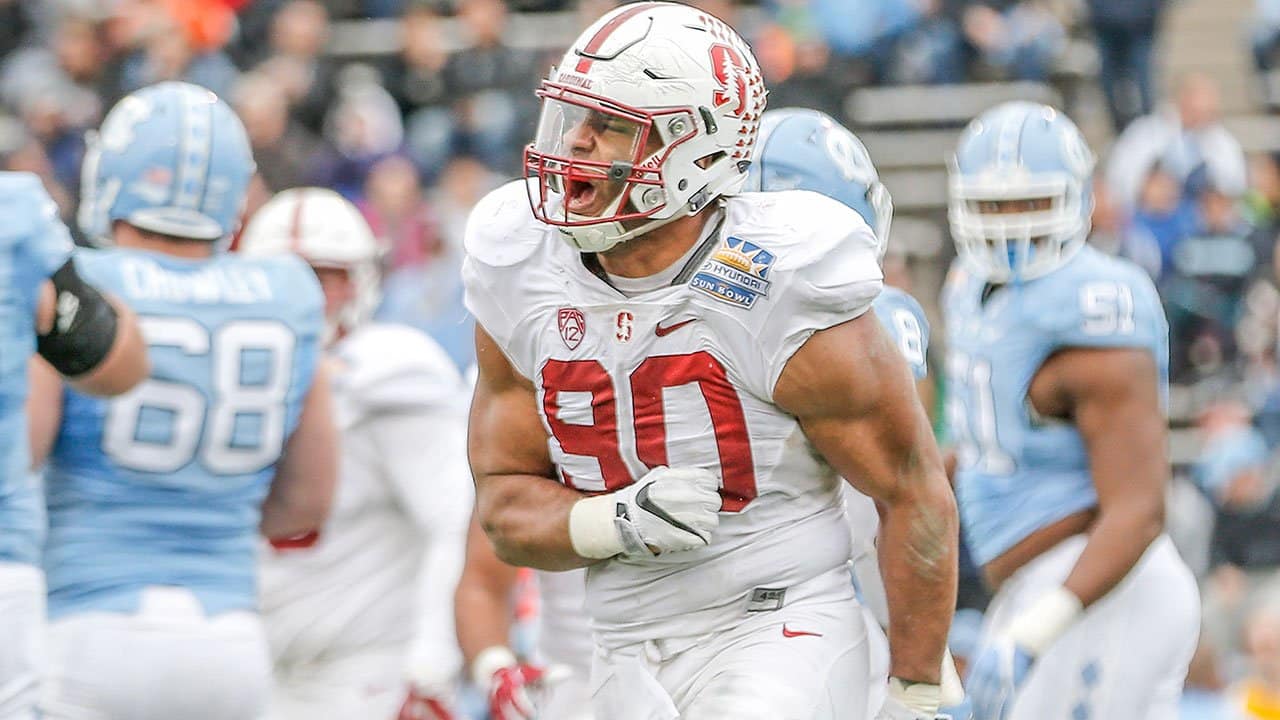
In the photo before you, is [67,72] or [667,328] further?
[67,72]

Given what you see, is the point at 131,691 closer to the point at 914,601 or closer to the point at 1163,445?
the point at 914,601

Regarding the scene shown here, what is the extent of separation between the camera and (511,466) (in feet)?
12.1

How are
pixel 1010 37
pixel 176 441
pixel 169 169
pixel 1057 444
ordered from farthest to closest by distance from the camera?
pixel 1010 37 < pixel 1057 444 < pixel 169 169 < pixel 176 441

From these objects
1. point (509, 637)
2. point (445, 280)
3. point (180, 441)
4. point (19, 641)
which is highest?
point (180, 441)

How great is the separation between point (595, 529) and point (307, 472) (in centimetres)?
139

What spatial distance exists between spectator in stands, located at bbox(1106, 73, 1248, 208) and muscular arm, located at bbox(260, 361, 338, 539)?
771 cm

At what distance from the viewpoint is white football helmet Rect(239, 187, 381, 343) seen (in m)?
5.59

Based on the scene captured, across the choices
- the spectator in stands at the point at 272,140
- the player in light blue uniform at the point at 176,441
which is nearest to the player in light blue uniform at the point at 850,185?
the player in light blue uniform at the point at 176,441

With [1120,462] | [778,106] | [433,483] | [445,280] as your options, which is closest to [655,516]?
[1120,462]

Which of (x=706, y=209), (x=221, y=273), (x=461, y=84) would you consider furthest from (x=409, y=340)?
(x=461, y=84)

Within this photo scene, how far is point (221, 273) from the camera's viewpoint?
4.46m

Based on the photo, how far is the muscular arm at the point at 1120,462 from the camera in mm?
4770

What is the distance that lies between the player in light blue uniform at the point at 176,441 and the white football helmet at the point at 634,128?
115cm

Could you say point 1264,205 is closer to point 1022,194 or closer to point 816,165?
point 1022,194
